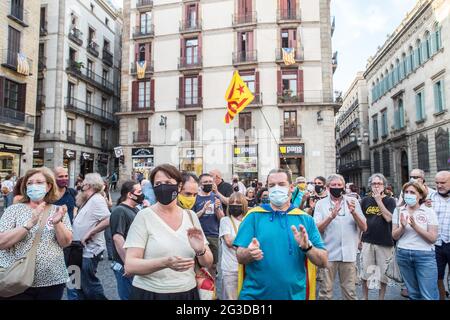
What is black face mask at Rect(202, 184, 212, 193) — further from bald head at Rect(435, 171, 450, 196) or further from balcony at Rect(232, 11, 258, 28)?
balcony at Rect(232, 11, 258, 28)

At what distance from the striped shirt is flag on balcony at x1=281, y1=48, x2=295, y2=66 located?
21.6 metres

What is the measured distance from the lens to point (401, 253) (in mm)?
4527

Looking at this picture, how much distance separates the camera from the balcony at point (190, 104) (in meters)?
27.2

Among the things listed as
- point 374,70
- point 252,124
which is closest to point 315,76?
point 252,124

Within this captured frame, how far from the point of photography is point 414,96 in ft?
97.9

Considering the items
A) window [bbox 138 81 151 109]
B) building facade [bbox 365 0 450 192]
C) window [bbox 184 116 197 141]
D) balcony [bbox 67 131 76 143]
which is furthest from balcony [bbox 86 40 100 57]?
Answer: building facade [bbox 365 0 450 192]

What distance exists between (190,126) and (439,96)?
1908 cm

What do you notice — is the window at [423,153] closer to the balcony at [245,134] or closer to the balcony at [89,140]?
the balcony at [245,134]

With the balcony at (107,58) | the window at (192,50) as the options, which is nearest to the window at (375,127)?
the window at (192,50)

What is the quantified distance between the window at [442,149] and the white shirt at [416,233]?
22936 mm

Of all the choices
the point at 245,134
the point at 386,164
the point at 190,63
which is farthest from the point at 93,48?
the point at 386,164

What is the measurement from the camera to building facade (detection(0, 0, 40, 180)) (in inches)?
843

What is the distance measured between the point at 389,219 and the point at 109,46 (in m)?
36.3

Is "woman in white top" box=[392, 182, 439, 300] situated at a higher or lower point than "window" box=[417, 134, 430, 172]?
lower
